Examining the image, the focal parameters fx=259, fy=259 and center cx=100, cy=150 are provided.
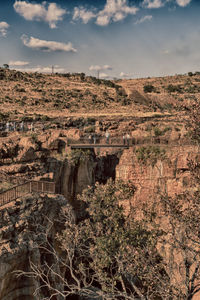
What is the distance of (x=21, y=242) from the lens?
927 centimetres

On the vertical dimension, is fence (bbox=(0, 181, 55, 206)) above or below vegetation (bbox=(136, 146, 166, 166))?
below

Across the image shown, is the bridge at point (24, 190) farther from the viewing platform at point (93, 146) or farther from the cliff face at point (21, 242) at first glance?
the viewing platform at point (93, 146)

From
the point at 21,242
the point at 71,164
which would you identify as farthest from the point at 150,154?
the point at 21,242

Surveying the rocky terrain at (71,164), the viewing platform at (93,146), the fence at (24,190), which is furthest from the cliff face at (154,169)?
the fence at (24,190)

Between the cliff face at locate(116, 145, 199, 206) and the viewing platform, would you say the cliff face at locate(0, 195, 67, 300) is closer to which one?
the viewing platform

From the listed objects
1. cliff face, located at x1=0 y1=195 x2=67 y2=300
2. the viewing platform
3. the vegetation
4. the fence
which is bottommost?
cliff face, located at x1=0 y1=195 x2=67 y2=300

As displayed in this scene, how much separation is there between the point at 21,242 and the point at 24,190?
2.71m

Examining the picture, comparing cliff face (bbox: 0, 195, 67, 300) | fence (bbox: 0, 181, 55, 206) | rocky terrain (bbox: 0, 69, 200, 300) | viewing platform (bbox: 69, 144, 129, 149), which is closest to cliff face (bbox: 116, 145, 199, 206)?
rocky terrain (bbox: 0, 69, 200, 300)

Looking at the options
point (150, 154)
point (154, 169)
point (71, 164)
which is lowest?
point (154, 169)

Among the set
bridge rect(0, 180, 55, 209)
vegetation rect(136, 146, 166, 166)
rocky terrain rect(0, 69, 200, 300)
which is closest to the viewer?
rocky terrain rect(0, 69, 200, 300)

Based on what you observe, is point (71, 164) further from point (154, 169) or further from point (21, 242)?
point (21, 242)

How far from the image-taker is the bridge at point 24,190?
1034cm

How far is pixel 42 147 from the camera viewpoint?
17953 mm

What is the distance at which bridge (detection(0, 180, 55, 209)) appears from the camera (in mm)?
10336
